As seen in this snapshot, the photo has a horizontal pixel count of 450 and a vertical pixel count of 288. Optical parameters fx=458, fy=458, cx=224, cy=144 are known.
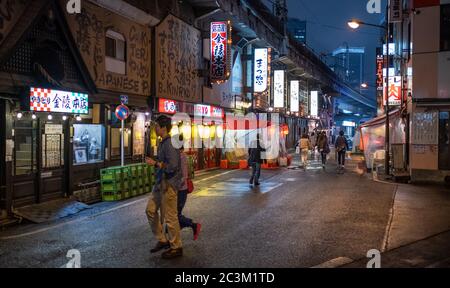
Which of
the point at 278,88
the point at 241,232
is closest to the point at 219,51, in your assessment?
the point at 278,88

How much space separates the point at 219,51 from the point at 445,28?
10.1 metres

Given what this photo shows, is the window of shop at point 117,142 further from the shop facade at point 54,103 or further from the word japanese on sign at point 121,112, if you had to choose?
the word japanese on sign at point 121,112

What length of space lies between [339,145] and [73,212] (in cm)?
1476

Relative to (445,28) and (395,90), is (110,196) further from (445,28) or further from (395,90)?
(395,90)

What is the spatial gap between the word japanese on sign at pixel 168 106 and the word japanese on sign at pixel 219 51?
3.72 metres

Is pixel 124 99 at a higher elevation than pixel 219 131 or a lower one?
higher

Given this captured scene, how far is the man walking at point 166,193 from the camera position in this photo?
7297 millimetres

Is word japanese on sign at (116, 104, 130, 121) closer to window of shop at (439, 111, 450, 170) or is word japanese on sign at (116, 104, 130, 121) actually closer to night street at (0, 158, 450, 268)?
night street at (0, 158, 450, 268)

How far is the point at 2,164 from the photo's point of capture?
425 inches

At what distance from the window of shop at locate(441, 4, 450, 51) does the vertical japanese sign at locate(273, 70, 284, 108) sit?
19.3 m

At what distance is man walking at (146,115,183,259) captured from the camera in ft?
23.9

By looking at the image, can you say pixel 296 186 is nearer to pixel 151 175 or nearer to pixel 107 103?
pixel 151 175

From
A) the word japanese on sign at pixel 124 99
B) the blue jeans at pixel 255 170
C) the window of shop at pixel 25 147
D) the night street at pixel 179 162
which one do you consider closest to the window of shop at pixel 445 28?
the night street at pixel 179 162

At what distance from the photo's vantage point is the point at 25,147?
38.7 feet
